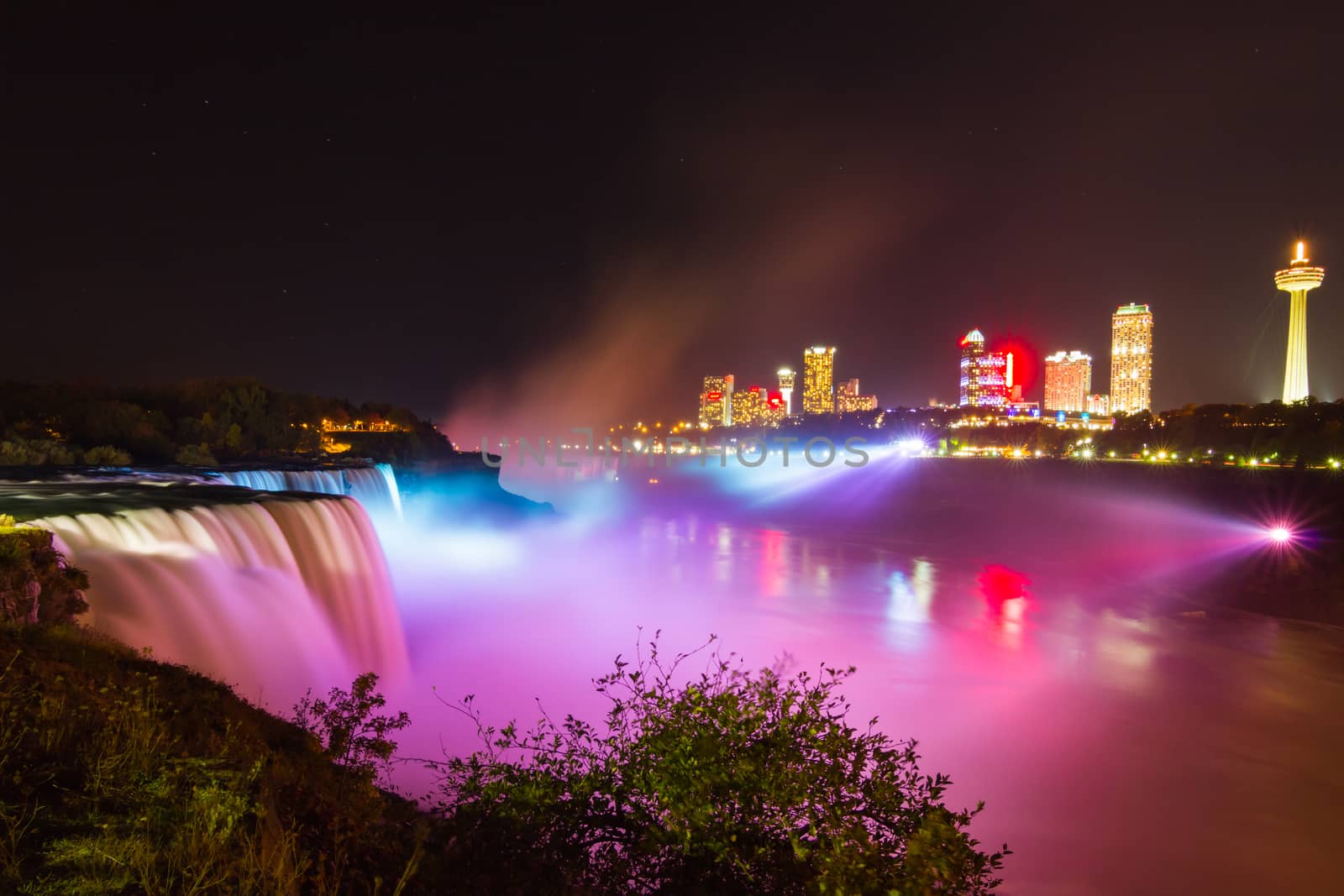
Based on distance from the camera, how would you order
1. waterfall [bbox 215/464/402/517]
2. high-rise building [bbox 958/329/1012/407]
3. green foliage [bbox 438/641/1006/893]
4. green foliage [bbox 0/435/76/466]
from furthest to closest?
high-rise building [bbox 958/329/1012/407], green foliage [bbox 0/435/76/466], waterfall [bbox 215/464/402/517], green foliage [bbox 438/641/1006/893]

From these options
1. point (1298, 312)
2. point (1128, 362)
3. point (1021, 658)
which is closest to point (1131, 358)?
point (1128, 362)

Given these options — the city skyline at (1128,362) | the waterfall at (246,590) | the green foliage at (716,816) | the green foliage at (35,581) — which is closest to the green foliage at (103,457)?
the waterfall at (246,590)

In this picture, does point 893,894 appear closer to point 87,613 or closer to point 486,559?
point 87,613

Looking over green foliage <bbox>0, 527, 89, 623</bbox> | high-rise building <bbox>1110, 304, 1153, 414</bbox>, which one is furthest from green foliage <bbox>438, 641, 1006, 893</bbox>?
high-rise building <bbox>1110, 304, 1153, 414</bbox>

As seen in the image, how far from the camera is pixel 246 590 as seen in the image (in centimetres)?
1223

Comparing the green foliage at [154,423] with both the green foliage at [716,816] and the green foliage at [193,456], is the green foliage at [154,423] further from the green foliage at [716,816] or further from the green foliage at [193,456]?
the green foliage at [716,816]

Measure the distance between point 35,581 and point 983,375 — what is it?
574 ft

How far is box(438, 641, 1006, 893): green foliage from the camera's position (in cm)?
440

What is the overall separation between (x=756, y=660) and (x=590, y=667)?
4.66m

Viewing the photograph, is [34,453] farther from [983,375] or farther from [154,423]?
[983,375]

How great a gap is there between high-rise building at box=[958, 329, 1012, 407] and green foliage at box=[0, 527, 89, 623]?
164472mm

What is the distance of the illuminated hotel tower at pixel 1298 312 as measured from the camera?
3676 inches

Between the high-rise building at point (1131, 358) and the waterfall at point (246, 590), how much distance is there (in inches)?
8260

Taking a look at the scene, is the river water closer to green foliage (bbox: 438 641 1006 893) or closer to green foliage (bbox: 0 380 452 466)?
green foliage (bbox: 438 641 1006 893)
